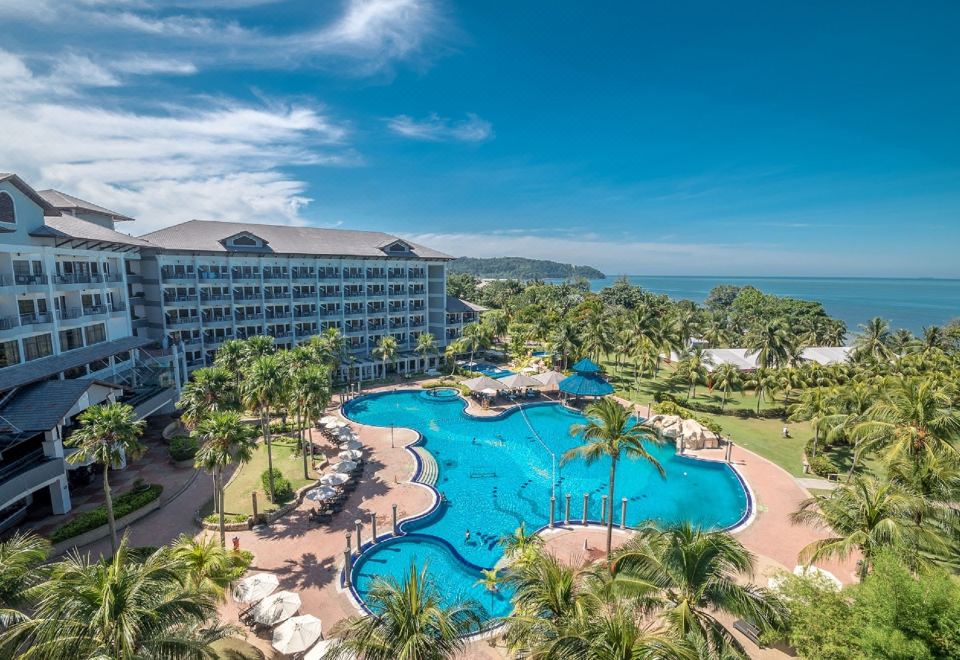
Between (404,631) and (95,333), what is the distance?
39.9 metres

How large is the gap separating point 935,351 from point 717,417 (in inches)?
1266

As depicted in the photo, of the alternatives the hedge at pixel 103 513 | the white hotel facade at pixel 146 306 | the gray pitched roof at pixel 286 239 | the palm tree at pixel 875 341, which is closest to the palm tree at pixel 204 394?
the hedge at pixel 103 513

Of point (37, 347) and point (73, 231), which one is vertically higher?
point (73, 231)

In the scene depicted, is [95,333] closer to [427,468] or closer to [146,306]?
[146,306]

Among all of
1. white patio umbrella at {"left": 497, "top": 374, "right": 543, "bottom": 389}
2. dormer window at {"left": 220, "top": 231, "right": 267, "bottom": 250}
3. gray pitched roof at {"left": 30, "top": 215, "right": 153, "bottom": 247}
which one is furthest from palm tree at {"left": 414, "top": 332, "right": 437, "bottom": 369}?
gray pitched roof at {"left": 30, "top": 215, "right": 153, "bottom": 247}

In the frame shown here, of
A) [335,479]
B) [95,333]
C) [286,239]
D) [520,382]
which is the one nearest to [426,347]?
[520,382]

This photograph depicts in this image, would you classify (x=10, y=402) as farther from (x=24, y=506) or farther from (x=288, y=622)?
(x=288, y=622)

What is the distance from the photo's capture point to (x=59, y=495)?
84.2 feet

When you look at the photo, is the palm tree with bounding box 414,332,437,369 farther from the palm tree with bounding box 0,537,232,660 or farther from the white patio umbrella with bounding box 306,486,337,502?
the palm tree with bounding box 0,537,232,660

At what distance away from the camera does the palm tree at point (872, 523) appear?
1507 centimetres

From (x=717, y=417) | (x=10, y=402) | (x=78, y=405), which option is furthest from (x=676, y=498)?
(x=10, y=402)

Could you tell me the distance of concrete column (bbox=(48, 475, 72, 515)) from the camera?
25.5 meters

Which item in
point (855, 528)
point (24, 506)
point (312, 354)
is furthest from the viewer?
point (312, 354)

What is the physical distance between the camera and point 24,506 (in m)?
25.2
